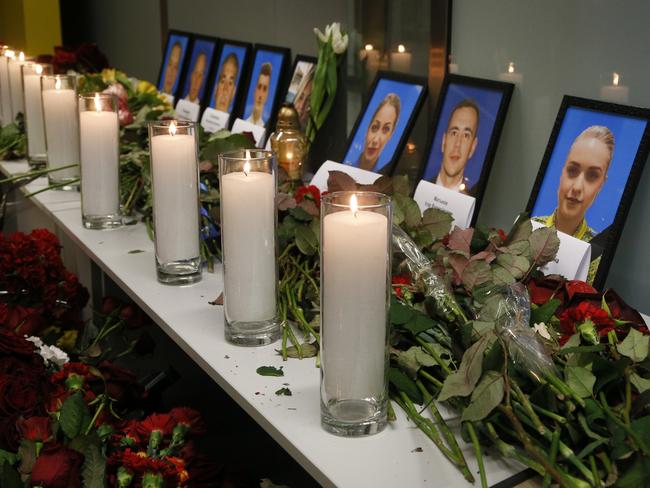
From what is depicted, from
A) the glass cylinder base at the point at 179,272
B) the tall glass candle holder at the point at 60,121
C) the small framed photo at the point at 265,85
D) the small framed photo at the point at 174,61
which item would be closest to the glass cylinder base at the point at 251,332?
the glass cylinder base at the point at 179,272

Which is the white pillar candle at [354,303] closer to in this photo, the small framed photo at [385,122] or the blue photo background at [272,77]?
the small framed photo at [385,122]

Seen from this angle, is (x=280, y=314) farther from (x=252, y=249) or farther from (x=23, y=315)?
(x=23, y=315)

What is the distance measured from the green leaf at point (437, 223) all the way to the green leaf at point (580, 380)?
1.29 ft

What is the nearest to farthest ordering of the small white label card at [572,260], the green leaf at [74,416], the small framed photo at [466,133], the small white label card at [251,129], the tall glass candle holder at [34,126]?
1. the green leaf at [74,416]
2. the small white label card at [572,260]
3. the small framed photo at [466,133]
4. the small white label card at [251,129]
5. the tall glass candle holder at [34,126]

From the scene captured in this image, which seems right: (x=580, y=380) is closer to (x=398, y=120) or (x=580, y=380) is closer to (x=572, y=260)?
(x=572, y=260)

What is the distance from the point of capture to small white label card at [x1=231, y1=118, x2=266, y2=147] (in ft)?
6.80

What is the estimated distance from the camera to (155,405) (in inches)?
50.8

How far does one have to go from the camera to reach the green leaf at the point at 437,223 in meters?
1.15

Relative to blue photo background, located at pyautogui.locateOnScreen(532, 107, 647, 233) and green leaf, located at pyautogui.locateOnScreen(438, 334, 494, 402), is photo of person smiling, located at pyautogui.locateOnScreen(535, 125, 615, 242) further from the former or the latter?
green leaf, located at pyautogui.locateOnScreen(438, 334, 494, 402)

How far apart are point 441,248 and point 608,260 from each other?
256mm

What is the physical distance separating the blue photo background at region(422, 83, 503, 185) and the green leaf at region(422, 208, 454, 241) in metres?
0.28

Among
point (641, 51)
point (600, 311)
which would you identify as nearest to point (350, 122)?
point (641, 51)

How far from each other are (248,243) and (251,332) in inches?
4.4

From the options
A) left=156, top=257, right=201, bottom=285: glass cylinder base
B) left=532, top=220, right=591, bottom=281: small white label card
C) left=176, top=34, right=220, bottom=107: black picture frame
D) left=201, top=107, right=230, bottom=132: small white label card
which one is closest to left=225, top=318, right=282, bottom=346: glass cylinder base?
left=156, top=257, right=201, bottom=285: glass cylinder base
